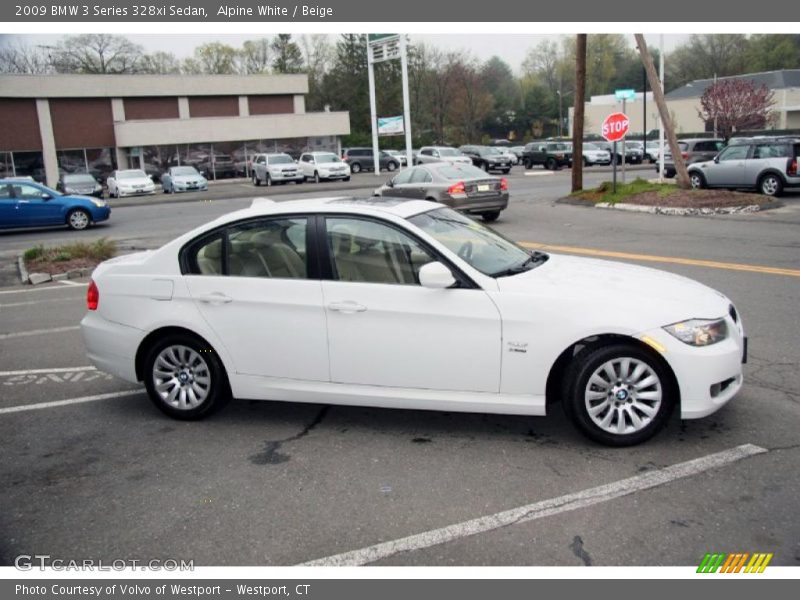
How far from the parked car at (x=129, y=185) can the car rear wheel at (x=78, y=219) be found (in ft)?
50.2

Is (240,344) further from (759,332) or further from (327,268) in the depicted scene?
(759,332)

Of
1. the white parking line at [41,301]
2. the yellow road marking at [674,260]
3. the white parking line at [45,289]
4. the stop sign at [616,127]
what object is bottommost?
the white parking line at [45,289]

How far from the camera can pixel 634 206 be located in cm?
2095

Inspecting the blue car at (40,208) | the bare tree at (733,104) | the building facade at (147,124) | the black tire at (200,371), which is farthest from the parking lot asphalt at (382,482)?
the bare tree at (733,104)

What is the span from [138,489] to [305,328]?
1.49 m

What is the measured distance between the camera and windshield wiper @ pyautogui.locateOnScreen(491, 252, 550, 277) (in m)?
5.29

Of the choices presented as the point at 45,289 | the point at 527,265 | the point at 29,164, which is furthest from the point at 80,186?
the point at 527,265

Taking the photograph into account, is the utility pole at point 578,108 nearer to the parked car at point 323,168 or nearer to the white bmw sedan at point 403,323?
the parked car at point 323,168

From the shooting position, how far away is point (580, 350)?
16.2 feet

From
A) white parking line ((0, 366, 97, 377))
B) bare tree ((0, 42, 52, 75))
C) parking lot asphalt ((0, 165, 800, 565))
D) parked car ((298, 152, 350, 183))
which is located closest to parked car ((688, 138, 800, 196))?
parking lot asphalt ((0, 165, 800, 565))

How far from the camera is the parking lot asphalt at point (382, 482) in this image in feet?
12.6

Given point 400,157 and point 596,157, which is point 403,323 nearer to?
point 596,157

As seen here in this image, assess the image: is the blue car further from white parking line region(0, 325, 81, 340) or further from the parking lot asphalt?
the parking lot asphalt

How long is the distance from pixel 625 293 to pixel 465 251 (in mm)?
1147
